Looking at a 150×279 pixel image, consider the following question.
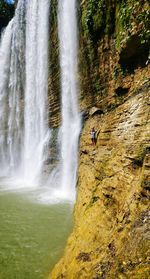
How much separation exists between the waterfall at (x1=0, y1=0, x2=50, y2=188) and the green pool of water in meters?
8.08

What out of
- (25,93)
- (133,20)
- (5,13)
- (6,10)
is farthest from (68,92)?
(6,10)

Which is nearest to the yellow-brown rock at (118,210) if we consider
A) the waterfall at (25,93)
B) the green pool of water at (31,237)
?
the green pool of water at (31,237)

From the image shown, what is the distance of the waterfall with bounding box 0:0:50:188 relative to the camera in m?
21.4

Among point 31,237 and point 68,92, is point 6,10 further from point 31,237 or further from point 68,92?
point 31,237

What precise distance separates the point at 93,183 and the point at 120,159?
1733 millimetres

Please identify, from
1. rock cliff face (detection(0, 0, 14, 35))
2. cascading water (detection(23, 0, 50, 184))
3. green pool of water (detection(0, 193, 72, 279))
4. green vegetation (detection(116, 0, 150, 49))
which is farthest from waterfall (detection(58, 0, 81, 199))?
rock cliff face (detection(0, 0, 14, 35))

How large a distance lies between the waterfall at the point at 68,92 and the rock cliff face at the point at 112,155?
938mm

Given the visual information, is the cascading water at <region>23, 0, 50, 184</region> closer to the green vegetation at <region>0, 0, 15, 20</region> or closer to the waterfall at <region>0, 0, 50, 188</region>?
the waterfall at <region>0, 0, 50, 188</region>

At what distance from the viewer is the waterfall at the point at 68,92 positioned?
52.2 ft

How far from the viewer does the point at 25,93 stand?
2608cm

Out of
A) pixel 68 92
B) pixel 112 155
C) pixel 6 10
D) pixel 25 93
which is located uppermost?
pixel 6 10

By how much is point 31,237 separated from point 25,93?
19962mm

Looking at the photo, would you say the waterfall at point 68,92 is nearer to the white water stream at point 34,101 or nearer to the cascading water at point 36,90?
the white water stream at point 34,101

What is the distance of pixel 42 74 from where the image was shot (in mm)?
21750
